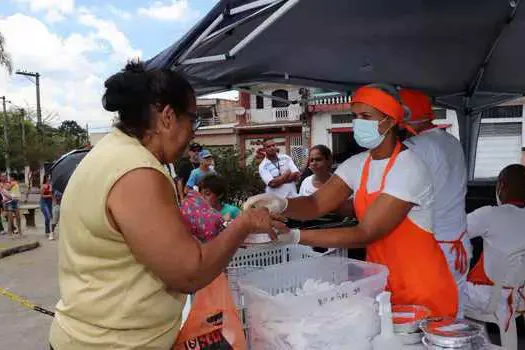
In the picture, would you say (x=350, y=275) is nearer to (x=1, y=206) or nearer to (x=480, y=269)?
(x=480, y=269)

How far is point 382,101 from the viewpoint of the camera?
200 centimetres

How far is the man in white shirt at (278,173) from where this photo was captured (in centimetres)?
684

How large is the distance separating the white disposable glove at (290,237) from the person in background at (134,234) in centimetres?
32

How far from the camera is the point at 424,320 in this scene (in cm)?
169

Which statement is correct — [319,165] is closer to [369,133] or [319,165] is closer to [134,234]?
[369,133]

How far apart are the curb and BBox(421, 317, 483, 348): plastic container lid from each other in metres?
10.3

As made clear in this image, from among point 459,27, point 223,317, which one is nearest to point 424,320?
point 223,317

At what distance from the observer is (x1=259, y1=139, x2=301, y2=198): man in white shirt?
684 centimetres

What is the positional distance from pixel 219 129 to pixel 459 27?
29234 mm

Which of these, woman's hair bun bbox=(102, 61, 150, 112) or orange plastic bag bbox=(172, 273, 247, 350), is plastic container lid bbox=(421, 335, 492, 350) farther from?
→ woman's hair bun bbox=(102, 61, 150, 112)

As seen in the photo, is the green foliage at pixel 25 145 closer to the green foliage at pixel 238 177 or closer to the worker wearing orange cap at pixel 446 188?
the green foliage at pixel 238 177

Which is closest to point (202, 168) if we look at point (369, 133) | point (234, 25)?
point (234, 25)

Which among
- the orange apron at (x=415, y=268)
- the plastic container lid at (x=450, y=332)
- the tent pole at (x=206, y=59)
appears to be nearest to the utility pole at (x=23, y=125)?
the tent pole at (x=206, y=59)

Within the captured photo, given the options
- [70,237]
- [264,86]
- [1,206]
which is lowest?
[1,206]
